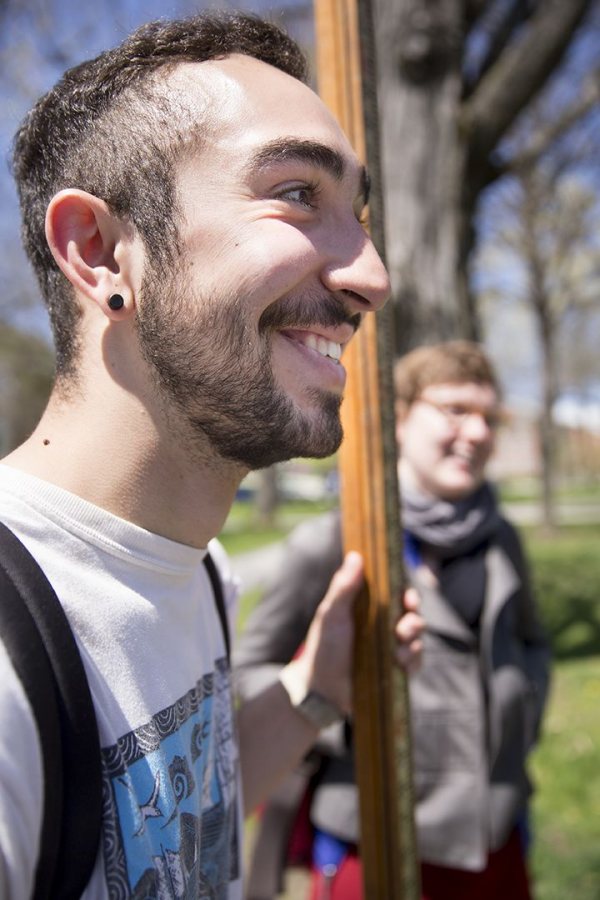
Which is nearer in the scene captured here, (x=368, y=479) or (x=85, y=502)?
(x=85, y=502)

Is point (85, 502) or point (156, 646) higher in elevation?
point (85, 502)

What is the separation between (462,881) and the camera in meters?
2.38

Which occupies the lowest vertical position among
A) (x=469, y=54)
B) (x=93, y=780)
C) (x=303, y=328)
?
(x=93, y=780)

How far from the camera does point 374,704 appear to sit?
167 centimetres

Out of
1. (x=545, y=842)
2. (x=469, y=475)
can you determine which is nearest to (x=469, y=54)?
(x=469, y=475)

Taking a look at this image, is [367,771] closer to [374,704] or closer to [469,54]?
[374,704]

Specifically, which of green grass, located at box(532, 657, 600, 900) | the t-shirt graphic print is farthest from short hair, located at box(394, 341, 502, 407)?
green grass, located at box(532, 657, 600, 900)

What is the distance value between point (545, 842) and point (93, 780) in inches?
155

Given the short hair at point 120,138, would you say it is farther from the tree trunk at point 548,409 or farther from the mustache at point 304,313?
the tree trunk at point 548,409

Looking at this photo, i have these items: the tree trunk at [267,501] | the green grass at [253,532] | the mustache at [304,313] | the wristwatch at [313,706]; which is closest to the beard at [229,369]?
the mustache at [304,313]

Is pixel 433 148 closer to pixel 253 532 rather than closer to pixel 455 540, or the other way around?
pixel 455 540

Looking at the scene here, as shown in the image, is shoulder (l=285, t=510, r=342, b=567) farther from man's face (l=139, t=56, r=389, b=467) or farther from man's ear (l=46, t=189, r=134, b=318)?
man's ear (l=46, t=189, r=134, b=318)

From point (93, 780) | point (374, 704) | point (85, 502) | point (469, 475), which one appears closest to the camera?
point (93, 780)

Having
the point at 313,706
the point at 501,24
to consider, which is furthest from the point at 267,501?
the point at 313,706
